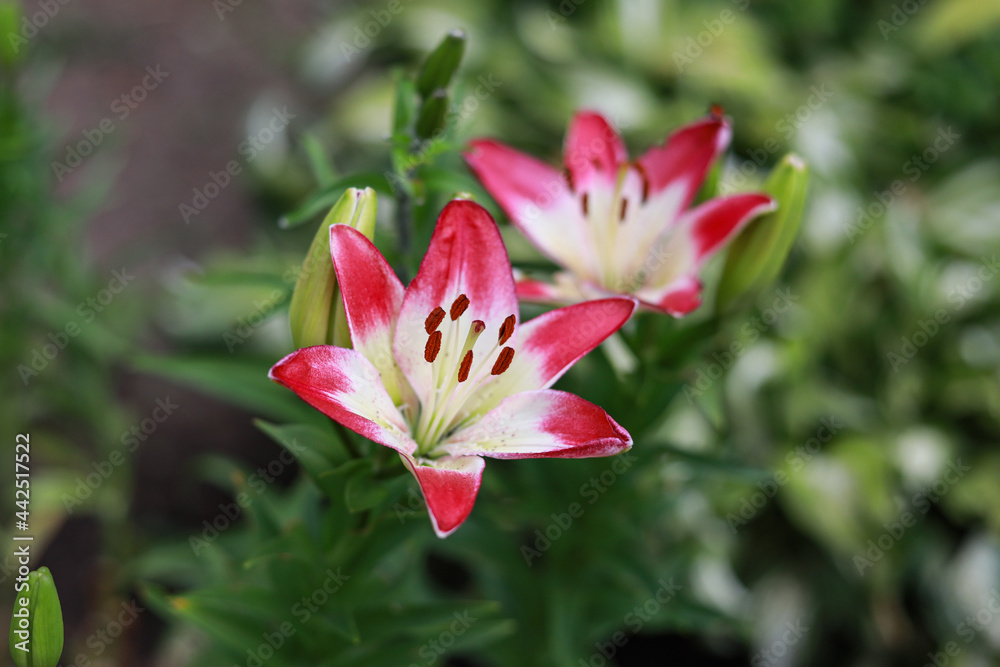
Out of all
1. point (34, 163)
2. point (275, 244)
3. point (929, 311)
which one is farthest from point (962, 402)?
point (34, 163)

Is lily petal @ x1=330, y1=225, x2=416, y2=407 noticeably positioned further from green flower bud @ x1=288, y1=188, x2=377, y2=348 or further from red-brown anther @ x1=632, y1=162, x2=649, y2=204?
red-brown anther @ x1=632, y1=162, x2=649, y2=204

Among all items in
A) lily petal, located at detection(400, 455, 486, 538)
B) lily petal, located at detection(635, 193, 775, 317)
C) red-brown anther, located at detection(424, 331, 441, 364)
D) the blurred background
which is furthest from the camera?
the blurred background

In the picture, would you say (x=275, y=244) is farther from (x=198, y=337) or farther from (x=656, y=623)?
(x=656, y=623)

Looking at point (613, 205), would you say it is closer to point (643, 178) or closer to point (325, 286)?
point (643, 178)

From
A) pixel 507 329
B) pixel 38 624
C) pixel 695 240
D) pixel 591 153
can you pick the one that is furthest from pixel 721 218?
pixel 38 624

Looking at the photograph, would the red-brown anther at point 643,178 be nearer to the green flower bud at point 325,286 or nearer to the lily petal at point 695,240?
the lily petal at point 695,240

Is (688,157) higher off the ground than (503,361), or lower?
higher

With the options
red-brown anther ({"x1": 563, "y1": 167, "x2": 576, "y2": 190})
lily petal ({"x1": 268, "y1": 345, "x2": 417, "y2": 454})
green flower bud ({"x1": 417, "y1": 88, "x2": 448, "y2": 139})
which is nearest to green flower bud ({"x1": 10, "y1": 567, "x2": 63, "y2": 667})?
lily petal ({"x1": 268, "y1": 345, "x2": 417, "y2": 454})
